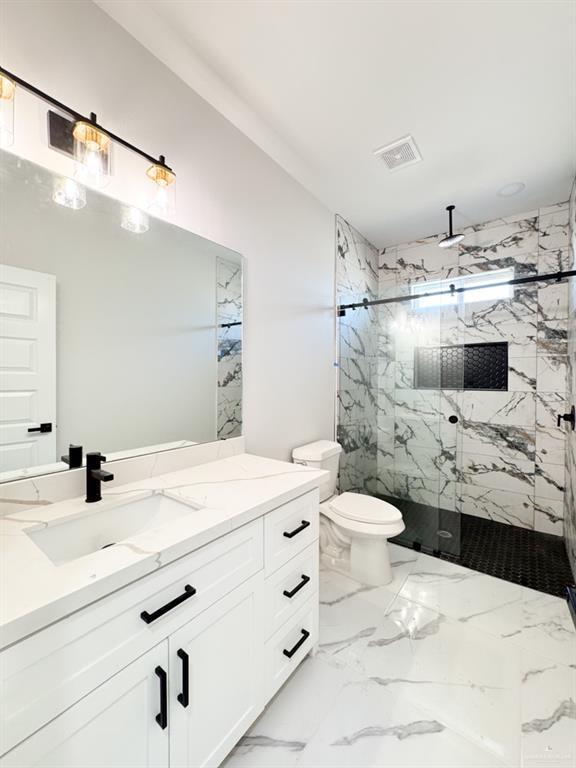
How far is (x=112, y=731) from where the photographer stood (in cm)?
67

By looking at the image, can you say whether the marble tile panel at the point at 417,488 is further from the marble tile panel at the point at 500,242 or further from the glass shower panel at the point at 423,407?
the marble tile panel at the point at 500,242

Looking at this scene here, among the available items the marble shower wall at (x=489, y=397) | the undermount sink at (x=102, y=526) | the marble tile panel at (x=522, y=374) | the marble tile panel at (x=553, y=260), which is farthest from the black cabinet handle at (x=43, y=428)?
the marble tile panel at (x=553, y=260)

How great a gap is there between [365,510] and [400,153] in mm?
2238

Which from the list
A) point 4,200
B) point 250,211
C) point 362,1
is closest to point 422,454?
point 250,211

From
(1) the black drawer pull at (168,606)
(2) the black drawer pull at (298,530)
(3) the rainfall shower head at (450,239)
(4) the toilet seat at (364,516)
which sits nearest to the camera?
(1) the black drawer pull at (168,606)

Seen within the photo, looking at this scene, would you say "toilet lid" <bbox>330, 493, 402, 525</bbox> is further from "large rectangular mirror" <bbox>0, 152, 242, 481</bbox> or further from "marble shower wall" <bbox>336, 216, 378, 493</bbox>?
"large rectangular mirror" <bbox>0, 152, 242, 481</bbox>

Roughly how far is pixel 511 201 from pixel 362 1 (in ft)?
6.33

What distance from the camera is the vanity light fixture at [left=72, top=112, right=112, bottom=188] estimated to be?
41.1 inches

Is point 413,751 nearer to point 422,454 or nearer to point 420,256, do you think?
point 422,454

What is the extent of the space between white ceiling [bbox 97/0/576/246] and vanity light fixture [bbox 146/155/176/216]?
20.8 inches

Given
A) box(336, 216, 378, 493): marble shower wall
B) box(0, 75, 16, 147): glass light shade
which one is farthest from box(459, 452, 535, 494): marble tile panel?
box(0, 75, 16, 147): glass light shade

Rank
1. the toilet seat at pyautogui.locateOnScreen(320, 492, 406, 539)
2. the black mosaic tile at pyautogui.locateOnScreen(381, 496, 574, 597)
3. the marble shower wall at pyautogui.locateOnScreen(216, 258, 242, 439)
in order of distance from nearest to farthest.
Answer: the marble shower wall at pyautogui.locateOnScreen(216, 258, 242, 439) < the toilet seat at pyautogui.locateOnScreen(320, 492, 406, 539) < the black mosaic tile at pyautogui.locateOnScreen(381, 496, 574, 597)

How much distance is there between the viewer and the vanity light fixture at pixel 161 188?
4.16ft

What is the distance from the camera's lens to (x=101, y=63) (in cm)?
116
